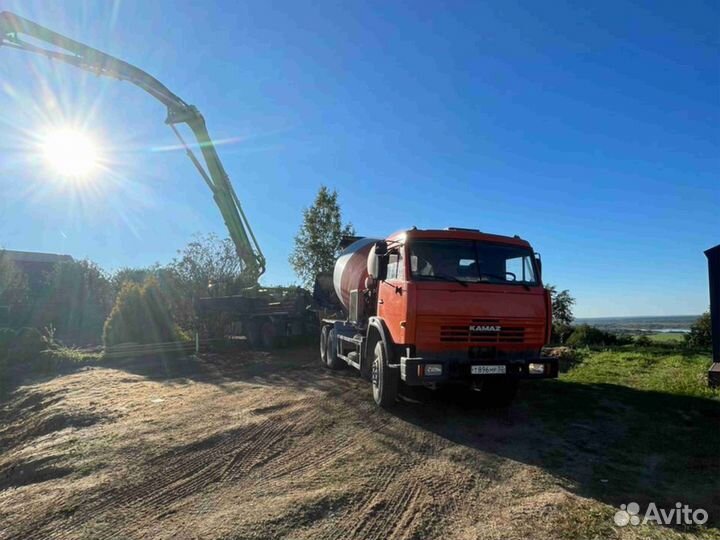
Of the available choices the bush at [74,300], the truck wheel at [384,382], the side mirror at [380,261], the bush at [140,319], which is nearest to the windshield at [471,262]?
the side mirror at [380,261]

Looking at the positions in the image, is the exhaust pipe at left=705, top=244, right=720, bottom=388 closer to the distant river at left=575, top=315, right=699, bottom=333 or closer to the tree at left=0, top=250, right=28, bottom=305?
the distant river at left=575, top=315, right=699, bottom=333

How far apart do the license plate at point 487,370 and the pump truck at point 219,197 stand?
10652mm

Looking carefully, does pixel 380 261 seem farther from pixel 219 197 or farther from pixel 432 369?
pixel 219 197

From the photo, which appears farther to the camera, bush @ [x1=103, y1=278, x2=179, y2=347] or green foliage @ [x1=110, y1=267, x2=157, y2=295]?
green foliage @ [x1=110, y1=267, x2=157, y2=295]

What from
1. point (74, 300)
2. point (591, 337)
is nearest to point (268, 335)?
point (591, 337)

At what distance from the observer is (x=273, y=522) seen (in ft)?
11.8

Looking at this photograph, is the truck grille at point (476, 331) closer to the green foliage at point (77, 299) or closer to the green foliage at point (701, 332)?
the green foliage at point (701, 332)

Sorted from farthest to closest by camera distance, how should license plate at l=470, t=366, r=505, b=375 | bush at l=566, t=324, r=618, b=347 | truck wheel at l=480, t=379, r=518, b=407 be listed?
bush at l=566, t=324, r=618, b=347 < truck wheel at l=480, t=379, r=518, b=407 < license plate at l=470, t=366, r=505, b=375

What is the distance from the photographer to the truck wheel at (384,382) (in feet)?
22.8

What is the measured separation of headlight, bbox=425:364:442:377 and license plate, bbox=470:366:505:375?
0.46 metres

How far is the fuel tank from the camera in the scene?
10516mm

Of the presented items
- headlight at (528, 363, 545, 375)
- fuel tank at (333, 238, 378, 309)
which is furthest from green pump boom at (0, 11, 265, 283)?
headlight at (528, 363, 545, 375)

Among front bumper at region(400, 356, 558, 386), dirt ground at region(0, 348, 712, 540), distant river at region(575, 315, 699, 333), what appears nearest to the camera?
dirt ground at region(0, 348, 712, 540)

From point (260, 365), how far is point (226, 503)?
899 centimetres
